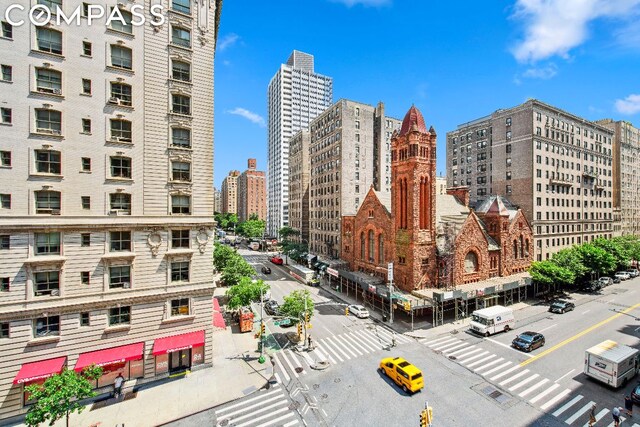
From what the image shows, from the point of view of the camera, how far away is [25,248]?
20.5 m

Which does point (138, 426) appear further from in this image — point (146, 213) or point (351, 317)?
point (351, 317)

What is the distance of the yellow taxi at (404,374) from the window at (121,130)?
28.6 metres

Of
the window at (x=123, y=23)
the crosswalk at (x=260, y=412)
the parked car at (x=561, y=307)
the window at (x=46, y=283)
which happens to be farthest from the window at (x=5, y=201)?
the parked car at (x=561, y=307)

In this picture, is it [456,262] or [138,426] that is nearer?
[138,426]

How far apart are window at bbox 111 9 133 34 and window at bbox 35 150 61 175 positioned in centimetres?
1125

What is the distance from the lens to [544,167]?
5816 centimetres

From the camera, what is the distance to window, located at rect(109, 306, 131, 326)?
Answer: 75.5ft

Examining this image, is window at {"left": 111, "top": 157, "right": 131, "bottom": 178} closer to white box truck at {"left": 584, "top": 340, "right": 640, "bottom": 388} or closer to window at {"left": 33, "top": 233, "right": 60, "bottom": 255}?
window at {"left": 33, "top": 233, "right": 60, "bottom": 255}

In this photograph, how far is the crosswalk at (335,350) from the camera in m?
26.0

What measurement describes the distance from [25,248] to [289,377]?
2206 cm

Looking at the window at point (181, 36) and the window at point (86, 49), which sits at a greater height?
the window at point (181, 36)

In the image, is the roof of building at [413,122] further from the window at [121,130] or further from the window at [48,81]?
the window at [48,81]

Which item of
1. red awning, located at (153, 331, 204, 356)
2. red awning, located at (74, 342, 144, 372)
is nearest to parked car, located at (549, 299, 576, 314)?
red awning, located at (153, 331, 204, 356)

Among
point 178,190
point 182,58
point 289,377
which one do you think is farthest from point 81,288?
point 182,58
